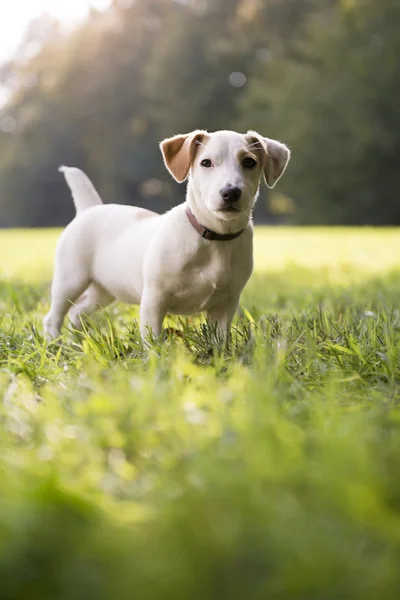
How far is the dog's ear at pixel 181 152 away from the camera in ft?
11.0

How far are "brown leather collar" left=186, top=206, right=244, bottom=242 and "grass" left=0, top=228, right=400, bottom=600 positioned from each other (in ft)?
2.04

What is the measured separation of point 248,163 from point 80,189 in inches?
58.3

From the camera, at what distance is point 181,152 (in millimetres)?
3391

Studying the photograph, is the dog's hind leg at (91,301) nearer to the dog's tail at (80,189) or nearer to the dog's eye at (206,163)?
the dog's tail at (80,189)

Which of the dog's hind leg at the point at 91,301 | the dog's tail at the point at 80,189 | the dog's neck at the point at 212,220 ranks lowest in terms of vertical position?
the dog's hind leg at the point at 91,301

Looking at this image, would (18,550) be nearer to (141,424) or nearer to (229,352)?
(141,424)

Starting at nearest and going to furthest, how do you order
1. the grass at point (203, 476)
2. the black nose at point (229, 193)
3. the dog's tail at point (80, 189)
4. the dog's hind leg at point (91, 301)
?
the grass at point (203, 476), the black nose at point (229, 193), the dog's hind leg at point (91, 301), the dog's tail at point (80, 189)

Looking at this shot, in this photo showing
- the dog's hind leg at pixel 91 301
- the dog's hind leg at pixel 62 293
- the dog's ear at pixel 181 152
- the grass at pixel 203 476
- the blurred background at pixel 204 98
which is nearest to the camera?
the grass at pixel 203 476

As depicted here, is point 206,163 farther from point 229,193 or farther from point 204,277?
point 204,277

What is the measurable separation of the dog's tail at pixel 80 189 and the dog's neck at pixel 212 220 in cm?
128

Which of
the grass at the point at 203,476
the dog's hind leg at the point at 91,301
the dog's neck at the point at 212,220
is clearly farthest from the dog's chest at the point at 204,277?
the dog's hind leg at the point at 91,301

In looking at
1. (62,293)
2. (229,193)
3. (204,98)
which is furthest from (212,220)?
(204,98)

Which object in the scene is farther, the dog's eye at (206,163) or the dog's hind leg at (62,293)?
the dog's hind leg at (62,293)

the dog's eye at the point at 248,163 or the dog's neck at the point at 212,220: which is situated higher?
the dog's eye at the point at 248,163
